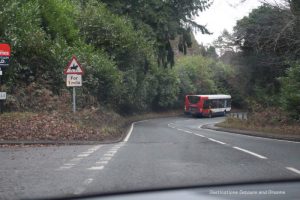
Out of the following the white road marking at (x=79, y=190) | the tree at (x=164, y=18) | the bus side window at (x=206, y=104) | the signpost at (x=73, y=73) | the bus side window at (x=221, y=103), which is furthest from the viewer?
the bus side window at (x=221, y=103)

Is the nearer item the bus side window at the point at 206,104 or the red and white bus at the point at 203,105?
the red and white bus at the point at 203,105

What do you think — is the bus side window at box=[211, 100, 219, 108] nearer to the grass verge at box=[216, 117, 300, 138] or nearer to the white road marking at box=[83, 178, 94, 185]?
the grass verge at box=[216, 117, 300, 138]

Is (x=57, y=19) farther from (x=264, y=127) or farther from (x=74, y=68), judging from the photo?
(x=264, y=127)

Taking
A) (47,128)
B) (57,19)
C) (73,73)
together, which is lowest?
(47,128)

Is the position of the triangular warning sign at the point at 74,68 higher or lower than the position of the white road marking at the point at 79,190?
higher

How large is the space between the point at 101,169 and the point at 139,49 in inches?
932

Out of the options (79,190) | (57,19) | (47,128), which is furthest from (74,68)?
(79,190)

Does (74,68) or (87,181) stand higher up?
(74,68)

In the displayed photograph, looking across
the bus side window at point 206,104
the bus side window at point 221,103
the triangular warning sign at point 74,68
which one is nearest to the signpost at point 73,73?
the triangular warning sign at point 74,68

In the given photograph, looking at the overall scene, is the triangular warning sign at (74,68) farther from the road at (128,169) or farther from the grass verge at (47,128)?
the road at (128,169)

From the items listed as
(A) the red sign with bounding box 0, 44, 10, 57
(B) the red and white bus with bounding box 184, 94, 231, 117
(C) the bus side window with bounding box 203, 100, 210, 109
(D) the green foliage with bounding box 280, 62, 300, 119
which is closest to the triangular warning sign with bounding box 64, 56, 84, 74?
(A) the red sign with bounding box 0, 44, 10, 57

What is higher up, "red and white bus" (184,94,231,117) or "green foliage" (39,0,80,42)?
"green foliage" (39,0,80,42)

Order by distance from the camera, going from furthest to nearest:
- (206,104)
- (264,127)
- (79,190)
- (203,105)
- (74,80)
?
(206,104) < (203,105) < (264,127) < (74,80) < (79,190)

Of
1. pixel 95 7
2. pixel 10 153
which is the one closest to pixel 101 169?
pixel 10 153
